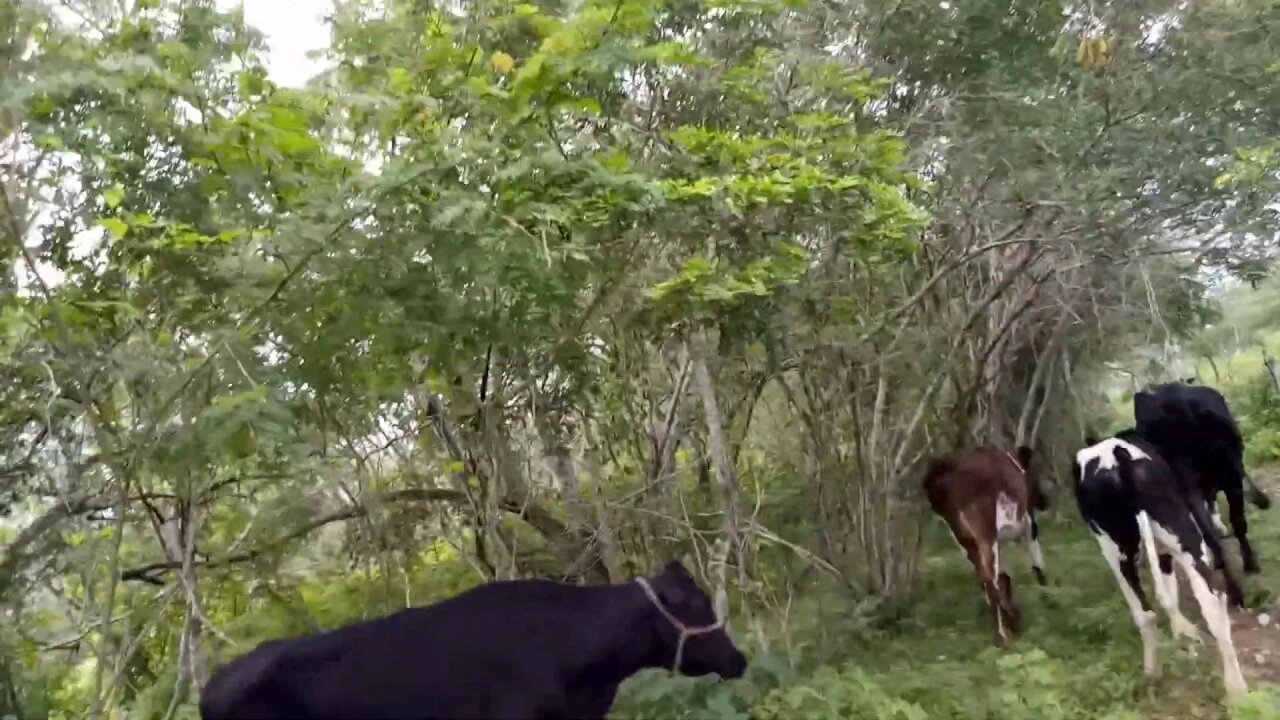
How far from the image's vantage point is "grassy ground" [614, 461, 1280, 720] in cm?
424

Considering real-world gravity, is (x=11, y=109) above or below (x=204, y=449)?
above

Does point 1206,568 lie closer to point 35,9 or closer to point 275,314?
point 275,314

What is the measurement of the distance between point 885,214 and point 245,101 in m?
2.72

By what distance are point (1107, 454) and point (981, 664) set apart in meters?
1.35

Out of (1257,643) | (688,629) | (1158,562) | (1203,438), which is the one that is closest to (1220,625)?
(1158,562)

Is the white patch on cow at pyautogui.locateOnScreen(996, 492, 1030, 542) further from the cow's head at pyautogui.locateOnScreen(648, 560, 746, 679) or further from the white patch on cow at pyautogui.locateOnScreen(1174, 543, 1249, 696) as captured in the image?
the cow's head at pyautogui.locateOnScreen(648, 560, 746, 679)

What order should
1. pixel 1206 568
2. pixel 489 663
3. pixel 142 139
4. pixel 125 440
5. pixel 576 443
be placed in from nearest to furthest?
pixel 489 663 < pixel 142 139 < pixel 125 440 < pixel 1206 568 < pixel 576 443

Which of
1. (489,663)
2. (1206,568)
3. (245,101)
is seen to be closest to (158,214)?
(245,101)

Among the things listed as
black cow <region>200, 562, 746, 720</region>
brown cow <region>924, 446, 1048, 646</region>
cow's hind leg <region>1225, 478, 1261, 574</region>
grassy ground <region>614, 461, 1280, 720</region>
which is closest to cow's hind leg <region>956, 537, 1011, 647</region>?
brown cow <region>924, 446, 1048, 646</region>

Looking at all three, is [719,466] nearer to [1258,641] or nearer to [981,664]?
[981,664]

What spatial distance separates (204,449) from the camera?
3.17m

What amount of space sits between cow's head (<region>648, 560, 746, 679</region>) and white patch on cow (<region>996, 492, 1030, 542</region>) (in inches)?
122

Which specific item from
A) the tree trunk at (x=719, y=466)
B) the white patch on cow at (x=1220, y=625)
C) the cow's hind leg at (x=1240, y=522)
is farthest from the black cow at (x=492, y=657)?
the cow's hind leg at (x=1240, y=522)

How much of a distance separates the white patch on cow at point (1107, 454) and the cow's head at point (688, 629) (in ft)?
8.24
